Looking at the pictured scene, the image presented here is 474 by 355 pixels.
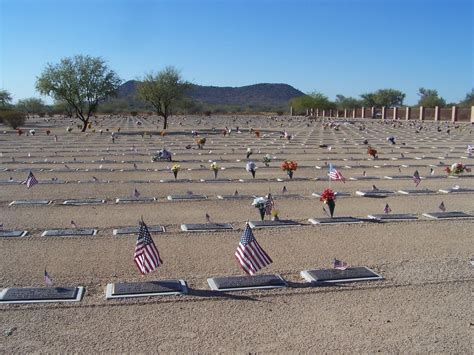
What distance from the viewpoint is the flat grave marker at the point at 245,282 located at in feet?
26.7

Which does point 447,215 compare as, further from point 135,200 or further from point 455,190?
point 135,200

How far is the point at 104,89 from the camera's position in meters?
53.0

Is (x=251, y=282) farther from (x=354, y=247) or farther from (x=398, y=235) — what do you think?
(x=398, y=235)

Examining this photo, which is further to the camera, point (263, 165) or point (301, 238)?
point (263, 165)

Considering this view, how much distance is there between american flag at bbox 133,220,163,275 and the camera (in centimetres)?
843

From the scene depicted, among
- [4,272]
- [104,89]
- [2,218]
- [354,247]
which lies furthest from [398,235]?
[104,89]

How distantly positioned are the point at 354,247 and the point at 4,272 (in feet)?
20.0

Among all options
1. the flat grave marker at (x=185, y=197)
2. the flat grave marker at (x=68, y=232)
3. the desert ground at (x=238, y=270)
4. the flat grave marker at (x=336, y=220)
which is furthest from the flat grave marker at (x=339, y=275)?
the flat grave marker at (x=185, y=197)

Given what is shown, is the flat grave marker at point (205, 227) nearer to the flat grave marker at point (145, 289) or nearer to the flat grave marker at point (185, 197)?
the flat grave marker at point (185, 197)

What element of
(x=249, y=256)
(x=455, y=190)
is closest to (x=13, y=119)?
(x=455, y=190)

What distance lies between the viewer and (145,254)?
8477mm

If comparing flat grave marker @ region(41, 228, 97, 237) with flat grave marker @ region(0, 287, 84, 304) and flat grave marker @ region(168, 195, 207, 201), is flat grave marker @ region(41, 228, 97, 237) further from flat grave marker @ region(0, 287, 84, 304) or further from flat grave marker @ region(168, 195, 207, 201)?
flat grave marker @ region(168, 195, 207, 201)

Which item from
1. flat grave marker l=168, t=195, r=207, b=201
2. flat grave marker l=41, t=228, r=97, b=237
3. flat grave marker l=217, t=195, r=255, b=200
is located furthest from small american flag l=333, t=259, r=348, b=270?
flat grave marker l=168, t=195, r=207, b=201

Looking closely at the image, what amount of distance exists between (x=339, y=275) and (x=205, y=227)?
161 inches
